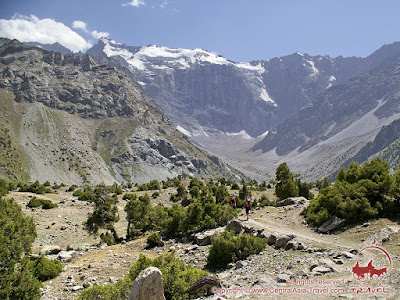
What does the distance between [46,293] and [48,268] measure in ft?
8.76

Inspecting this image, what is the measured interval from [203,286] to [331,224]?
13000 mm

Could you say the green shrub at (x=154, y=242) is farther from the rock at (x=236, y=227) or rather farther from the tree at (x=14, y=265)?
the tree at (x=14, y=265)

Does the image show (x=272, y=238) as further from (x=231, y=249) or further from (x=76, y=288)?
(x=76, y=288)

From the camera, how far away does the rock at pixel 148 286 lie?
413 inches

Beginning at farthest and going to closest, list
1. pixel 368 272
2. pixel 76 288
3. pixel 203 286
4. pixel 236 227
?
pixel 236 227, pixel 76 288, pixel 203 286, pixel 368 272

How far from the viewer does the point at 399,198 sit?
20531 millimetres

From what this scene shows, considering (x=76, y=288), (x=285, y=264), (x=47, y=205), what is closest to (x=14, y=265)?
(x=76, y=288)

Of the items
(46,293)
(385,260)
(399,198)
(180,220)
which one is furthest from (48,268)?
(399,198)

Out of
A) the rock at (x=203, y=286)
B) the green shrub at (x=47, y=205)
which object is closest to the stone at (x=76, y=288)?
the rock at (x=203, y=286)

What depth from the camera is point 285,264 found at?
51.0 ft

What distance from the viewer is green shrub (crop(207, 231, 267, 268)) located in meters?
18.2

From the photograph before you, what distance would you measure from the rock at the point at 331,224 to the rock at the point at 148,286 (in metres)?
15.5

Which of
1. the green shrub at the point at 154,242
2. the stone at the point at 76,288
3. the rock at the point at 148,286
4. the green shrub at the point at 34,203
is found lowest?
the green shrub at the point at 154,242

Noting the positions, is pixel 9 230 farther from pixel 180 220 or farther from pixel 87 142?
pixel 87 142
